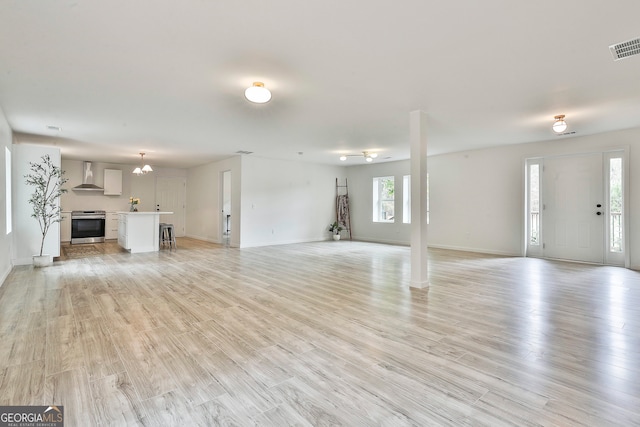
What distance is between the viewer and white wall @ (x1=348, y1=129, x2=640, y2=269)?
5.73 m

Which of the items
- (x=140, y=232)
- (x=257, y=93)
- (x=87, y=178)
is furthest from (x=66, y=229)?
(x=257, y=93)

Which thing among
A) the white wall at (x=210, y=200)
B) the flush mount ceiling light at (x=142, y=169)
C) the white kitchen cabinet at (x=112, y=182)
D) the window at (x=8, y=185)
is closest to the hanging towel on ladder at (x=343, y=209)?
the white wall at (x=210, y=200)

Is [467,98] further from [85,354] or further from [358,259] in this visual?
[85,354]

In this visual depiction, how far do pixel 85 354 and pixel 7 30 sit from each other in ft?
8.49

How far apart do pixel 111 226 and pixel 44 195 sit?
4470 mm

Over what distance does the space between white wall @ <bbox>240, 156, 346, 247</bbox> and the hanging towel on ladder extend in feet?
0.70

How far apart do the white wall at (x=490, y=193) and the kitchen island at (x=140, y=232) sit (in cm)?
678

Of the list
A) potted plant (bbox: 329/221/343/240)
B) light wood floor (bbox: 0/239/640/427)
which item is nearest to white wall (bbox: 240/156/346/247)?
potted plant (bbox: 329/221/343/240)

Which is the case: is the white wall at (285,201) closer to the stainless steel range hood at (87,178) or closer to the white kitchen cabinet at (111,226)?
the white kitchen cabinet at (111,226)

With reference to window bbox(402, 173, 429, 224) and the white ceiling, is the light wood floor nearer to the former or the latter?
the white ceiling

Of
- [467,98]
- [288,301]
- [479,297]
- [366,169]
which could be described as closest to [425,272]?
[479,297]

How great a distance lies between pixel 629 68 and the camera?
10.2ft

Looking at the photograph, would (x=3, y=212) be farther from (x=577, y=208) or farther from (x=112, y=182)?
(x=577, y=208)

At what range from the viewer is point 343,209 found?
10867mm
